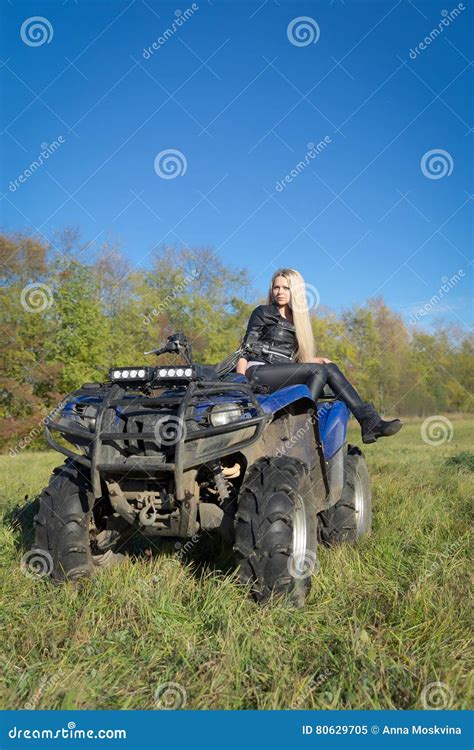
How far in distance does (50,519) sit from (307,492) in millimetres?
1541

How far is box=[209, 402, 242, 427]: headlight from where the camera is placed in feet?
11.8

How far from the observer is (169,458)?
3.46m

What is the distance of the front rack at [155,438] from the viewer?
3.35m

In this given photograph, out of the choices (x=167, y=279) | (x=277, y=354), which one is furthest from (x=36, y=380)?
(x=277, y=354)

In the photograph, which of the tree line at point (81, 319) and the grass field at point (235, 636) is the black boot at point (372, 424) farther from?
the tree line at point (81, 319)

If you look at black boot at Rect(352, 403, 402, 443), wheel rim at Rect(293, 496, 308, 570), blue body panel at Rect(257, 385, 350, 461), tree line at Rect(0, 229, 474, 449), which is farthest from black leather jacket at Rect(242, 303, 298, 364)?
tree line at Rect(0, 229, 474, 449)

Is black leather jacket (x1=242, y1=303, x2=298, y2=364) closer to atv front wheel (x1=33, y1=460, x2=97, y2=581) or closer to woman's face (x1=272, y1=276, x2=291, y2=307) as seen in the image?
woman's face (x1=272, y1=276, x2=291, y2=307)

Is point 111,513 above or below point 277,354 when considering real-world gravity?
below

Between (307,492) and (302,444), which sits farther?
(302,444)

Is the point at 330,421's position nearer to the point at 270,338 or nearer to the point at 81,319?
the point at 270,338

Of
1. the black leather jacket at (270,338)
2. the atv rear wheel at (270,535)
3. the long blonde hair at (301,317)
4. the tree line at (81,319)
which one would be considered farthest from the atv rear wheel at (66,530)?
the tree line at (81,319)

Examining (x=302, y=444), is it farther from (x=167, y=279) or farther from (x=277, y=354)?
(x=167, y=279)

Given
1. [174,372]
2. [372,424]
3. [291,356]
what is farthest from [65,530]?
[372,424]

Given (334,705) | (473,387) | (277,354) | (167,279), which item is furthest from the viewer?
(473,387)
